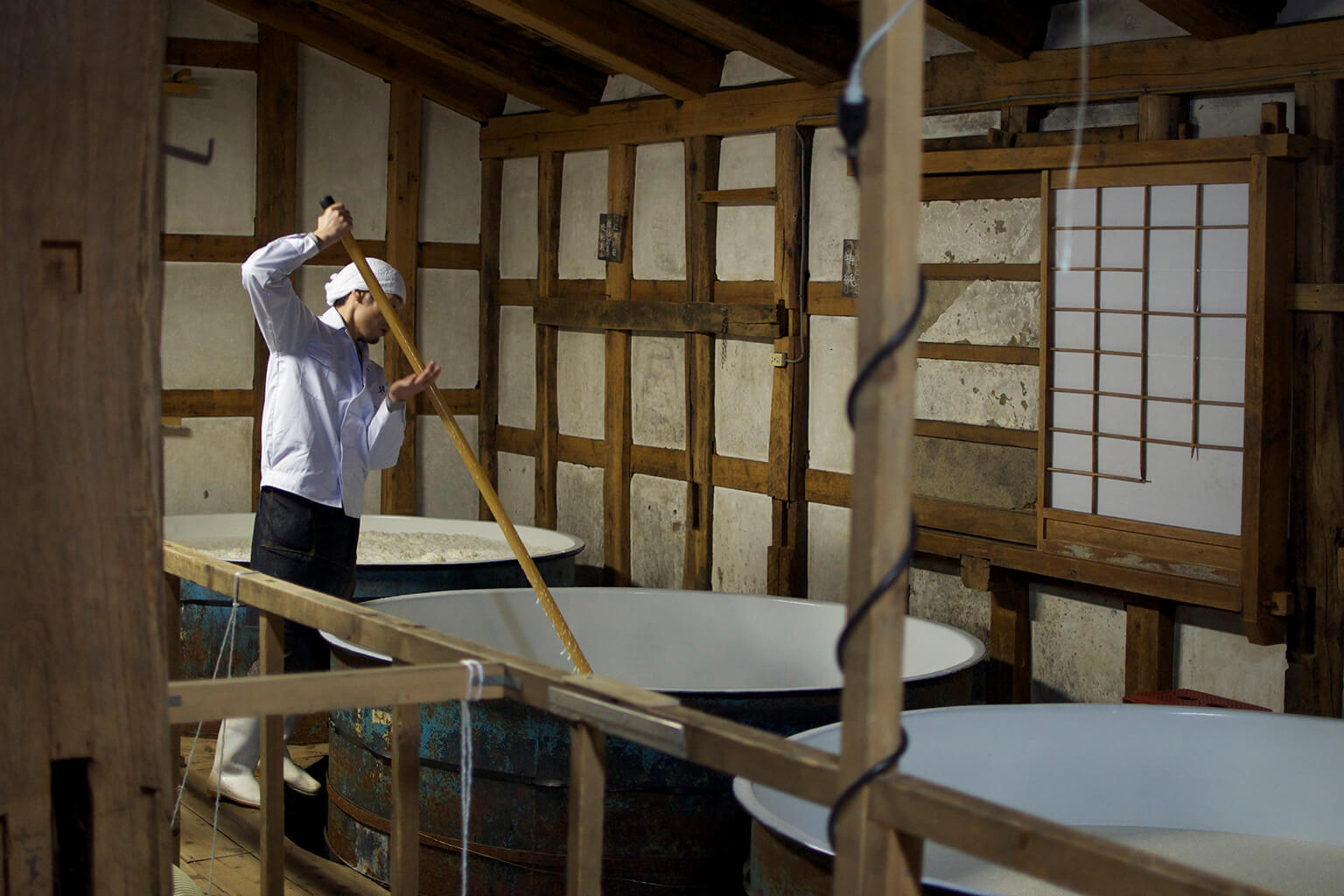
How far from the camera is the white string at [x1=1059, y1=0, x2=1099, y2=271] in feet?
12.7

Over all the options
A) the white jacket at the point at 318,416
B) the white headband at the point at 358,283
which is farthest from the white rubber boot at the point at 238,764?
the white headband at the point at 358,283

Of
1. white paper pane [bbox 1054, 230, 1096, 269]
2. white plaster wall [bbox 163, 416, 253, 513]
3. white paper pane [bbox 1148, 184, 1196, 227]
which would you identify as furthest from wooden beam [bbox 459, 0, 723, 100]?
white plaster wall [bbox 163, 416, 253, 513]

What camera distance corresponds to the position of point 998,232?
4270mm

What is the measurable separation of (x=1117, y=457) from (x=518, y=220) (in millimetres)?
3696

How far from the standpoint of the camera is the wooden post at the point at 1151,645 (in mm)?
3957

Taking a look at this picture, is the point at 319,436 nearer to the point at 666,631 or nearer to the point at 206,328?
the point at 666,631

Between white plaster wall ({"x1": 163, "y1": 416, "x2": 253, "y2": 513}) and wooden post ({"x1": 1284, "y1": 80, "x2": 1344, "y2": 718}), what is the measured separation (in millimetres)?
4748

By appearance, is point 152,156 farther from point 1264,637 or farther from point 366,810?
point 1264,637

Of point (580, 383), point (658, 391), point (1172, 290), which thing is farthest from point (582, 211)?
point (1172, 290)

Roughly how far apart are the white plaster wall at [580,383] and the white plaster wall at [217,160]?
164 centimetres

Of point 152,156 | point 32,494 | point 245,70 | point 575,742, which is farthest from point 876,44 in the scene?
point 245,70

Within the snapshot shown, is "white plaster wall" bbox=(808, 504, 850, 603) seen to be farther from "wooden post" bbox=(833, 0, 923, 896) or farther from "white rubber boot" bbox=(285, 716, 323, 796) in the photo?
"wooden post" bbox=(833, 0, 923, 896)

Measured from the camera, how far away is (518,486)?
6.88 metres

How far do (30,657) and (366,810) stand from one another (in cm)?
248
